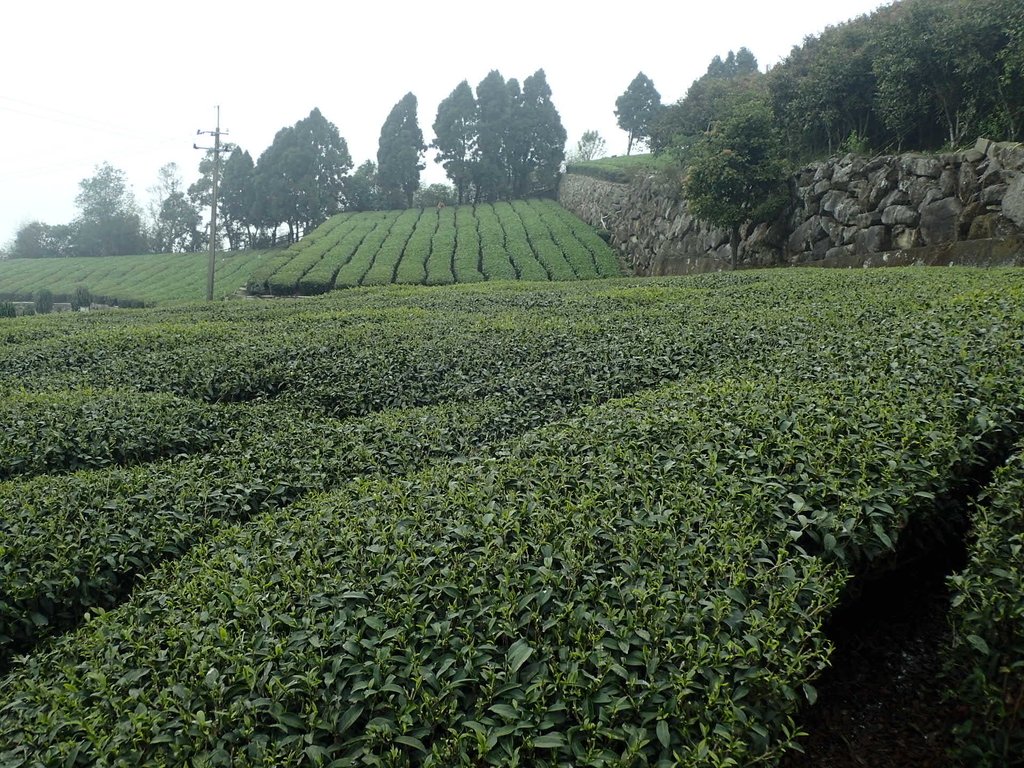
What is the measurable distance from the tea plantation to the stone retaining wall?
6.47 metres

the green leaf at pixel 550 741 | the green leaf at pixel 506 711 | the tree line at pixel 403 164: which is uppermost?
the tree line at pixel 403 164

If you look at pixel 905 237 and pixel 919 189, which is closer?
pixel 919 189

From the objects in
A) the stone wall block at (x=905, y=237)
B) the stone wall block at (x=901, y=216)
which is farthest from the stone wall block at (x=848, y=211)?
the stone wall block at (x=905, y=237)

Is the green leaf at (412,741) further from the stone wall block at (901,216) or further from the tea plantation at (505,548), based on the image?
the stone wall block at (901,216)

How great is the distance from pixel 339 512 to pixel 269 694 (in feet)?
4.27

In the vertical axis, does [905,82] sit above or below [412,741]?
above

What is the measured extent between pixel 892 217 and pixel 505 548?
13259 mm

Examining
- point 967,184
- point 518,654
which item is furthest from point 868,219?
point 518,654

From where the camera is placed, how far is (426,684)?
2078 mm

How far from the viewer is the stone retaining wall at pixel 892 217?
11.1 meters

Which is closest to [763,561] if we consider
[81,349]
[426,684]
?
[426,684]

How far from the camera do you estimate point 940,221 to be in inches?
476

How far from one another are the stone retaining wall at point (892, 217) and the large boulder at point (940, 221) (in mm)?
17

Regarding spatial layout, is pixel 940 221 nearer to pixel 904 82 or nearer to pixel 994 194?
pixel 994 194
